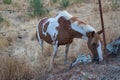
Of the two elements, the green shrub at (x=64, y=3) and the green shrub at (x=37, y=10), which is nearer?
the green shrub at (x=37, y=10)

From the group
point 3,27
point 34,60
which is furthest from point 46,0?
point 34,60

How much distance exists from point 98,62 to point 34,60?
7.95ft

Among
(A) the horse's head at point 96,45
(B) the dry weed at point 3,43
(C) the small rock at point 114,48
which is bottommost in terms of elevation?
(B) the dry weed at point 3,43

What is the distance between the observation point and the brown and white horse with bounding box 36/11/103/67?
6141 millimetres

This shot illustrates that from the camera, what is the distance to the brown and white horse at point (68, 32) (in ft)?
20.1

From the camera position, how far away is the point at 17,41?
1025 cm

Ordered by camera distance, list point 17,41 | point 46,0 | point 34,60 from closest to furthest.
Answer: point 34,60 → point 17,41 → point 46,0

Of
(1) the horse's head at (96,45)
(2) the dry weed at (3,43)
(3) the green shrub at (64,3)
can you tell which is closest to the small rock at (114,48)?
(1) the horse's head at (96,45)

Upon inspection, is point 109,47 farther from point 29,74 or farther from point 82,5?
point 82,5

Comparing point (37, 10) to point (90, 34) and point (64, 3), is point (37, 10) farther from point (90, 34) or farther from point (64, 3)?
point (90, 34)

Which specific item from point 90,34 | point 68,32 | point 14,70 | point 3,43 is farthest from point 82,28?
point 3,43

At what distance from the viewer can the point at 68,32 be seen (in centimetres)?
665

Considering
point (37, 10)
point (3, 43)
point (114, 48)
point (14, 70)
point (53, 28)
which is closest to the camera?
point (14, 70)

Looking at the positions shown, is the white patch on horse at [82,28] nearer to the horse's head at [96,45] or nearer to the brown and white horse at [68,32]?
the brown and white horse at [68,32]
